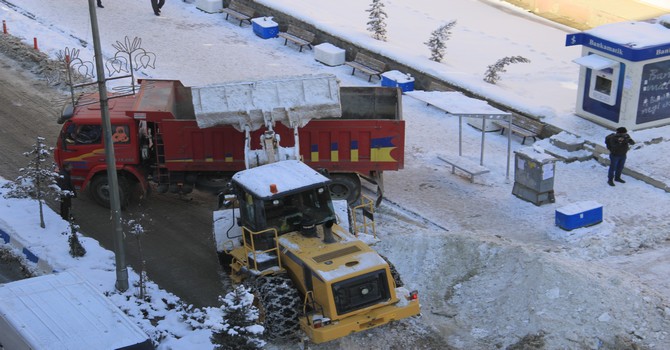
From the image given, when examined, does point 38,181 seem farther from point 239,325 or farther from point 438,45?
point 438,45

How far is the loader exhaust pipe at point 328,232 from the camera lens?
15641 mm

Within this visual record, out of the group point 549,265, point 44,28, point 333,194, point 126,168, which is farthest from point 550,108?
point 44,28

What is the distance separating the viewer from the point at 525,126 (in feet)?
80.6

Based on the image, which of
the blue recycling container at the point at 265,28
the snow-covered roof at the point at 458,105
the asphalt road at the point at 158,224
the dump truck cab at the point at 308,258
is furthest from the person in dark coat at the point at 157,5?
the dump truck cab at the point at 308,258

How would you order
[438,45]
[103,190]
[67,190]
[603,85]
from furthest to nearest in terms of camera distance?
[438,45], [603,85], [103,190], [67,190]

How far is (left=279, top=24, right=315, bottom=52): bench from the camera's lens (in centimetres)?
3095

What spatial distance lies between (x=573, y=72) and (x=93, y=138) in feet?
47.5

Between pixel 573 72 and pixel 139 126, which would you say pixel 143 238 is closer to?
pixel 139 126

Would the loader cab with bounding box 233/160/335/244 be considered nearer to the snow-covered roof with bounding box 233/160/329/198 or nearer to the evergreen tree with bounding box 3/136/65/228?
the snow-covered roof with bounding box 233/160/329/198

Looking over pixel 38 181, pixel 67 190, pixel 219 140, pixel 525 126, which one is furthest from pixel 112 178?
pixel 525 126

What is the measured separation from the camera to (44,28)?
32.3 meters

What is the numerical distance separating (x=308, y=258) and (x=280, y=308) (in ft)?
2.98

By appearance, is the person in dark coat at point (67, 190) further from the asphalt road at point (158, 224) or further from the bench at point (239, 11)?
the bench at point (239, 11)

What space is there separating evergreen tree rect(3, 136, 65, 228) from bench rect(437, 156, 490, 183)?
880 centimetres
